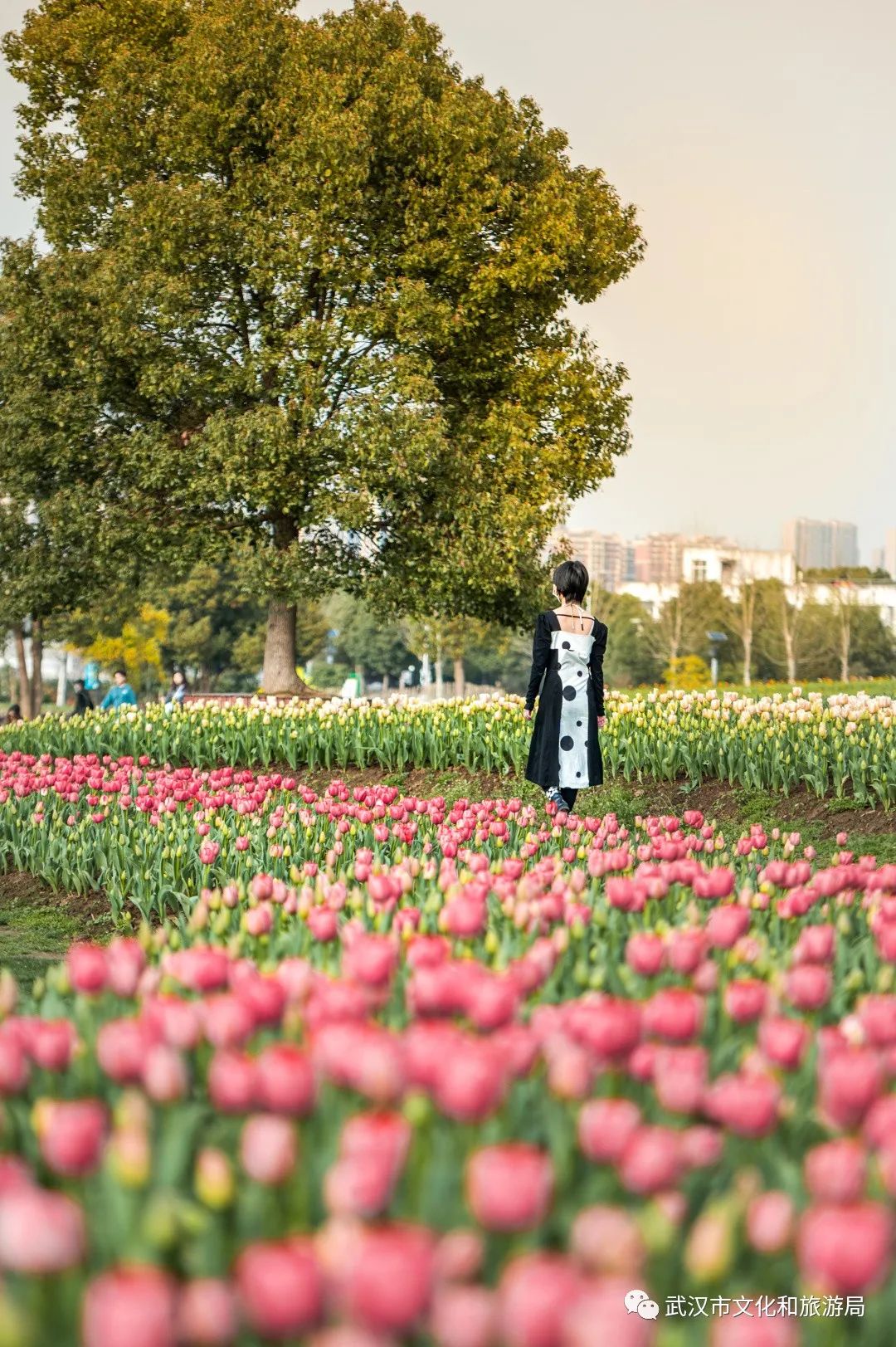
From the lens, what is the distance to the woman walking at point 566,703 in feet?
27.0

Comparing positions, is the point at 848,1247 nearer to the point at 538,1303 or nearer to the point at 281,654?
the point at 538,1303

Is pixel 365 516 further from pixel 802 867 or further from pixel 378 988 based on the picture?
pixel 378 988

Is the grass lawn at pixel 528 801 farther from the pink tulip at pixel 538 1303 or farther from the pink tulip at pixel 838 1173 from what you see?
the pink tulip at pixel 538 1303

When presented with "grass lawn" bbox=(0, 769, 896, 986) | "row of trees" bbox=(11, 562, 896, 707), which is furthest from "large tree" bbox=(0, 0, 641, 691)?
"row of trees" bbox=(11, 562, 896, 707)

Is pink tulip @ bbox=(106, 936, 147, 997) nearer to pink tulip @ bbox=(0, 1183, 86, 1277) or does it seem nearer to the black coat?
pink tulip @ bbox=(0, 1183, 86, 1277)

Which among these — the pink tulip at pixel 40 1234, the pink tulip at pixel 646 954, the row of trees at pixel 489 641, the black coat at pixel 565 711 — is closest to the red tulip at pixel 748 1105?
the pink tulip at pixel 646 954

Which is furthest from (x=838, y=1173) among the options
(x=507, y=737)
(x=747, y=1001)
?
(x=507, y=737)

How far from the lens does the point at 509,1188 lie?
1402 millimetres

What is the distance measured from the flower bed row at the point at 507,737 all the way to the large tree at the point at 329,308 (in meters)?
6.06

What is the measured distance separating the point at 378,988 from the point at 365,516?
58.9 feet

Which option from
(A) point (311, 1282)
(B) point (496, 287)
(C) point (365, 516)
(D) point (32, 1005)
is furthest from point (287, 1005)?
(B) point (496, 287)

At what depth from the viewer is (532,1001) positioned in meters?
2.75

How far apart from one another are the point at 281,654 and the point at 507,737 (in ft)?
34.6

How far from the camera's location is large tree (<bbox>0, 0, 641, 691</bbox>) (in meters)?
20.4
